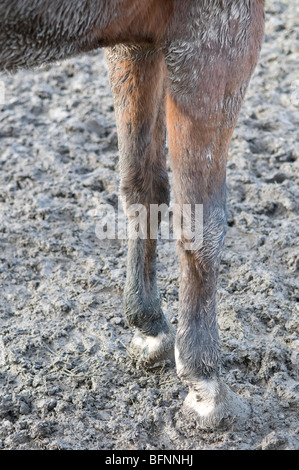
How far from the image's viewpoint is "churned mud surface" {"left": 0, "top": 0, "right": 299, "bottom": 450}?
116 inches

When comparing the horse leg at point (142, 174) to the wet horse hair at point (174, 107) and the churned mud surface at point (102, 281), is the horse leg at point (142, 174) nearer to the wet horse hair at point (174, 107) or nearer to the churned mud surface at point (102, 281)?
the wet horse hair at point (174, 107)

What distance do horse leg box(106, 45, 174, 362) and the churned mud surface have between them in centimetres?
18

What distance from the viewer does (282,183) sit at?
4527mm

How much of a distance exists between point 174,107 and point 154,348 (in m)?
1.20

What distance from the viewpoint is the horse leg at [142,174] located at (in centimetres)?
307

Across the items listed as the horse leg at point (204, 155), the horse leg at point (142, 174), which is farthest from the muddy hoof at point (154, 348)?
the horse leg at point (204, 155)

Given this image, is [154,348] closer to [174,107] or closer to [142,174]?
[142,174]

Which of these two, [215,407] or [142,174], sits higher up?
[142,174]

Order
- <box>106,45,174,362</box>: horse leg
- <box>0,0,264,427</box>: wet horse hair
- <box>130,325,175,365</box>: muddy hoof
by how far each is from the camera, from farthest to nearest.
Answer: <box>130,325,175,365</box>: muddy hoof → <box>106,45,174,362</box>: horse leg → <box>0,0,264,427</box>: wet horse hair

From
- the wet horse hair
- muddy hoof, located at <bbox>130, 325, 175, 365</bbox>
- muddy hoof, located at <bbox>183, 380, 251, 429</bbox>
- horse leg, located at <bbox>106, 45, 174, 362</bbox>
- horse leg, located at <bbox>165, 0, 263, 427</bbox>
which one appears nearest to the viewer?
the wet horse hair

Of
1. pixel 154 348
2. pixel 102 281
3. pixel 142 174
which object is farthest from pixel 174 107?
pixel 102 281

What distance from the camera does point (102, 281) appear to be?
3.81m

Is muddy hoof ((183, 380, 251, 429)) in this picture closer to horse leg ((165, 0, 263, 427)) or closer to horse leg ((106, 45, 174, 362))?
horse leg ((165, 0, 263, 427))

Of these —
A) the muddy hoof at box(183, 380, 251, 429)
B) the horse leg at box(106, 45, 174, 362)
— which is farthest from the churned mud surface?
the horse leg at box(106, 45, 174, 362)
